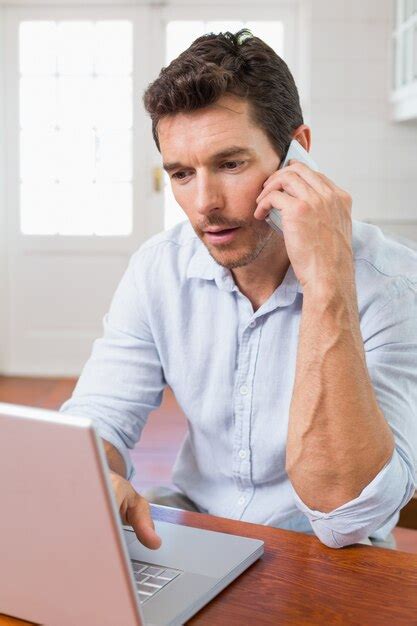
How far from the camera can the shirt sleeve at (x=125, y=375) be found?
4.69 ft

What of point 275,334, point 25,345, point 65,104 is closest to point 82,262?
point 25,345

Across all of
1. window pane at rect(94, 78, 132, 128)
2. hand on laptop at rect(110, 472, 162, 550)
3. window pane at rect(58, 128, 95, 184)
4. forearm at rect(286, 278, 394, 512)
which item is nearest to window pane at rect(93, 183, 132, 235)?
window pane at rect(58, 128, 95, 184)

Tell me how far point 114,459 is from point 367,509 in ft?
1.47

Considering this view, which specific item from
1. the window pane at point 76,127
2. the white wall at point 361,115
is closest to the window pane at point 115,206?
the window pane at point 76,127

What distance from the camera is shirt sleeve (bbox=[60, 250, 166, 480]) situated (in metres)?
1.43

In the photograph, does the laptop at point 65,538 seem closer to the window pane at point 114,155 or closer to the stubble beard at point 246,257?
the stubble beard at point 246,257

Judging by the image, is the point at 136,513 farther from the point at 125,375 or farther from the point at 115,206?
the point at 115,206

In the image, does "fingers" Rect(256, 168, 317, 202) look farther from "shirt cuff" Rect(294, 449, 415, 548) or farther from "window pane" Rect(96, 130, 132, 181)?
"window pane" Rect(96, 130, 132, 181)

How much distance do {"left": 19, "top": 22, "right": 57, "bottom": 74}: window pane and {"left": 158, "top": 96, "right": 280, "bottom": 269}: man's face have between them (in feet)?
13.3

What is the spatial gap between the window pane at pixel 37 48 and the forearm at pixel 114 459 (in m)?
4.27

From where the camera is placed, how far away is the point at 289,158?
1.46m

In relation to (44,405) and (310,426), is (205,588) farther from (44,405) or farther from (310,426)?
(44,405)

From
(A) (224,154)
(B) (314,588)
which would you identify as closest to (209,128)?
(A) (224,154)

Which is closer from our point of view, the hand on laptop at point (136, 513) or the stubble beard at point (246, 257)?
the hand on laptop at point (136, 513)
